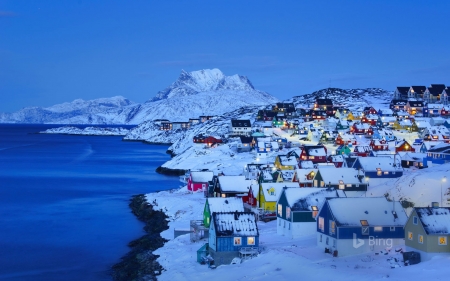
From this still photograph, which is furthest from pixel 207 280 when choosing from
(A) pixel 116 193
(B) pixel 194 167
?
(B) pixel 194 167

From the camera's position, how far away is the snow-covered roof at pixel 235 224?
32062 mm

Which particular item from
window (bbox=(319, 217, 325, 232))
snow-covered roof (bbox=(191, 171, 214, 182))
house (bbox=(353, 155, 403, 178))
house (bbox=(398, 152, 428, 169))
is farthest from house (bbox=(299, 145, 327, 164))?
window (bbox=(319, 217, 325, 232))

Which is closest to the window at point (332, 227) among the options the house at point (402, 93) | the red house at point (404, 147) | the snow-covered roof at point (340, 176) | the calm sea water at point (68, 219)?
the calm sea water at point (68, 219)

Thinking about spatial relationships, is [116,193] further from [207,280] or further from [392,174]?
[207,280]

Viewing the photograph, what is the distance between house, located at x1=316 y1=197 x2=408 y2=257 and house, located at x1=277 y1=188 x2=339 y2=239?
8.98 feet

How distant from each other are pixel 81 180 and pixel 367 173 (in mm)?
50394

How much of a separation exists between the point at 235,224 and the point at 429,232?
10.5 m

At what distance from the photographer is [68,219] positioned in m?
54.0

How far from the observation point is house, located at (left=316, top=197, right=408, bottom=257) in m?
30.1

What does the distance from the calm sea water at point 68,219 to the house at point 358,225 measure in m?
13.1

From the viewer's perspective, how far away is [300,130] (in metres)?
109

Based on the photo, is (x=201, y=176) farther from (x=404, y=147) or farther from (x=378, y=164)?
(x=404, y=147)

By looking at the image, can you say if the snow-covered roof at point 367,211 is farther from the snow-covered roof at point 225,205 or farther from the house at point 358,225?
the snow-covered roof at point 225,205

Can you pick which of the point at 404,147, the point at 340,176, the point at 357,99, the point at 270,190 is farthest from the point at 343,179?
the point at 357,99
